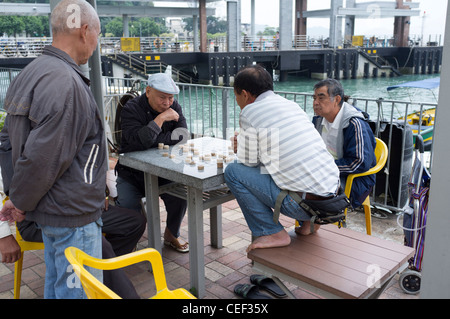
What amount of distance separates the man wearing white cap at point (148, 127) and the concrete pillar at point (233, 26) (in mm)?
29002

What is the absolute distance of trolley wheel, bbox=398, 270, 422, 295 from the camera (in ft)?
9.11

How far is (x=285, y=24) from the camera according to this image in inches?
1299

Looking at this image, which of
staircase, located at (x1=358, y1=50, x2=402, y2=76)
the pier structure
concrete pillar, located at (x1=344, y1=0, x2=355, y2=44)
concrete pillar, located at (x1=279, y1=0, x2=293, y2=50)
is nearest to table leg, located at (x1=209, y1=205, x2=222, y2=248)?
the pier structure

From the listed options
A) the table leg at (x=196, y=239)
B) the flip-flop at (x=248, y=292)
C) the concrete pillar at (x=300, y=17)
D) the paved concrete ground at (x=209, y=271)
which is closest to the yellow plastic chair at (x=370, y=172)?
the paved concrete ground at (x=209, y=271)

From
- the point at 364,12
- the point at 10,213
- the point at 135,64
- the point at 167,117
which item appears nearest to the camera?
the point at 10,213

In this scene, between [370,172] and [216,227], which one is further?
[216,227]

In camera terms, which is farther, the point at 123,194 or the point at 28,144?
the point at 123,194

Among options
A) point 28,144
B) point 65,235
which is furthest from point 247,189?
point 28,144

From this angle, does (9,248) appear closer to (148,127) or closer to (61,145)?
(61,145)

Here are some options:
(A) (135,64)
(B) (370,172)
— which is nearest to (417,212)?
(B) (370,172)

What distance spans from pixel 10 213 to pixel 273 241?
4.49ft
